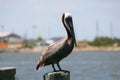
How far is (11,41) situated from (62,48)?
6873 inches

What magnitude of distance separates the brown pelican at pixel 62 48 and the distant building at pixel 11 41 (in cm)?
14711

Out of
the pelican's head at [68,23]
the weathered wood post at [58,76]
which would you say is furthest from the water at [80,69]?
the weathered wood post at [58,76]

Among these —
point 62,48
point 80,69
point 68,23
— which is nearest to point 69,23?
point 68,23

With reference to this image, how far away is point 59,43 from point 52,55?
0.35 metres

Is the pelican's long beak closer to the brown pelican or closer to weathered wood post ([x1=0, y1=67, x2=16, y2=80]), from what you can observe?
the brown pelican

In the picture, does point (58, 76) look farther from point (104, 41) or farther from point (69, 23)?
point (104, 41)

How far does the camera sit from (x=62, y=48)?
42.0 feet

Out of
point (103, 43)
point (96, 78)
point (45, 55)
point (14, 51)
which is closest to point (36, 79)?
point (96, 78)

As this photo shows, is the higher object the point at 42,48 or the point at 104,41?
the point at 104,41

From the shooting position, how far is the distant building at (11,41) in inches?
6388

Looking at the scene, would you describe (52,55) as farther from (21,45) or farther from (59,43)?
(21,45)

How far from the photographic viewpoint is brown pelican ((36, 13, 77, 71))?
41.9 feet

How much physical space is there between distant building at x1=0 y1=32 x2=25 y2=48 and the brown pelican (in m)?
147

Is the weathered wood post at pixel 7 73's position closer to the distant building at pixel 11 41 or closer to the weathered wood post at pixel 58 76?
the weathered wood post at pixel 58 76
